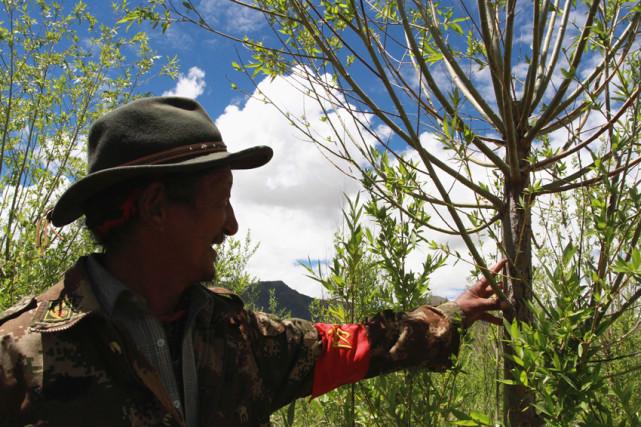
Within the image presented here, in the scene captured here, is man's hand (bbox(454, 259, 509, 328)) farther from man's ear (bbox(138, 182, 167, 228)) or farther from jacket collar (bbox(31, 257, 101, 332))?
jacket collar (bbox(31, 257, 101, 332))

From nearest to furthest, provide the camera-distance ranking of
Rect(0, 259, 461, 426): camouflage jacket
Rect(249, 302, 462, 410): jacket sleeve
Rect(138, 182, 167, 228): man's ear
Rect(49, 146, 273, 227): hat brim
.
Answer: Rect(0, 259, 461, 426): camouflage jacket
Rect(49, 146, 273, 227): hat brim
Rect(138, 182, 167, 228): man's ear
Rect(249, 302, 462, 410): jacket sleeve

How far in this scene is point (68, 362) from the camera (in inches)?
56.7

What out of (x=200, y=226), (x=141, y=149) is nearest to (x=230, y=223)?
(x=200, y=226)

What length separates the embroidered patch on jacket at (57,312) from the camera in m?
1.49

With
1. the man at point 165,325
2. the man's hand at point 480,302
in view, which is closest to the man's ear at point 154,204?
the man at point 165,325

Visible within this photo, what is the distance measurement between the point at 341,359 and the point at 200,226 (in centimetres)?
77

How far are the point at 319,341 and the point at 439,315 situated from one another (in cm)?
51

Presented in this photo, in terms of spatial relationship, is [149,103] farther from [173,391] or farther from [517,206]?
[517,206]

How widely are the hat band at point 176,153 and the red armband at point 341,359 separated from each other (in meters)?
0.90

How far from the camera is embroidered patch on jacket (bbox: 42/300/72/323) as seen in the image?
1485 millimetres

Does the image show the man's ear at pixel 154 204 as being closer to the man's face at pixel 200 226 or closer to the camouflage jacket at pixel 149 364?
the man's face at pixel 200 226

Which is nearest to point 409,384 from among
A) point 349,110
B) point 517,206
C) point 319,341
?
point 319,341

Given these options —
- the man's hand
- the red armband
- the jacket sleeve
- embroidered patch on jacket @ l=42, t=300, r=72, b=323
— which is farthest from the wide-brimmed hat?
the man's hand

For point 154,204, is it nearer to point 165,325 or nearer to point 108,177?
point 108,177
